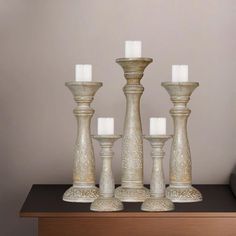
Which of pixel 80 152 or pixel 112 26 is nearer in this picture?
pixel 80 152

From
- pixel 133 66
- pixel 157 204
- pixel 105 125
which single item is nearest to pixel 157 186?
pixel 157 204

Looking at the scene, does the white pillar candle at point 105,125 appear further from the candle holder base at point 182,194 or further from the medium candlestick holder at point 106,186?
the candle holder base at point 182,194

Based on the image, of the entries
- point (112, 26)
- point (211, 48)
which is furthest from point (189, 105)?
point (112, 26)

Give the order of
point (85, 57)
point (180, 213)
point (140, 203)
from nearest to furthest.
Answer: point (180, 213) < point (140, 203) < point (85, 57)

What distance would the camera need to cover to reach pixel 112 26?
2156mm

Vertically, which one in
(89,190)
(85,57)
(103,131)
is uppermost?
(85,57)

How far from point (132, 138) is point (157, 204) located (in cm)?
21

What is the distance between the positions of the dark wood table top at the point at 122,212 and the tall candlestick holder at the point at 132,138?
68 millimetres

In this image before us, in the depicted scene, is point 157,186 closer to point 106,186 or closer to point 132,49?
point 106,186

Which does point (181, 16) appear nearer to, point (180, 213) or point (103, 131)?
point (103, 131)

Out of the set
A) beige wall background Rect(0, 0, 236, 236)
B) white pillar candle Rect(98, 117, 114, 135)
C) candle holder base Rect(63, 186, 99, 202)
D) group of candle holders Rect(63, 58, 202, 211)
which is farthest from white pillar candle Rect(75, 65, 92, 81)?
beige wall background Rect(0, 0, 236, 236)

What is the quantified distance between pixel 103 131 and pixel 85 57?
499mm

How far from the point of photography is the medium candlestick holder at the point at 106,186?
1.64 metres

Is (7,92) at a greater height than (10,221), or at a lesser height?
greater
